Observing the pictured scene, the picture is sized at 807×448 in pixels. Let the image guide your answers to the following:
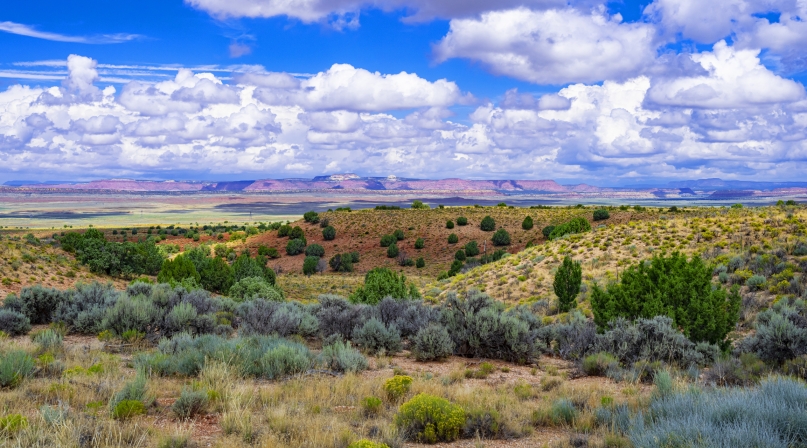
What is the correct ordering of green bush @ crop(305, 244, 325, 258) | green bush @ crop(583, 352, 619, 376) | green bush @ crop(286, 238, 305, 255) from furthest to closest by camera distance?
green bush @ crop(286, 238, 305, 255) → green bush @ crop(305, 244, 325, 258) → green bush @ crop(583, 352, 619, 376)

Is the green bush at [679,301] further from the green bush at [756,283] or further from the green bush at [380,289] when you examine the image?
the green bush at [380,289]

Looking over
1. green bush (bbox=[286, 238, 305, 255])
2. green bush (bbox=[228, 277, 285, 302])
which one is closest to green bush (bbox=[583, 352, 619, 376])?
green bush (bbox=[228, 277, 285, 302])

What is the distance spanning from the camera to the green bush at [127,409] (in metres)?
6.13

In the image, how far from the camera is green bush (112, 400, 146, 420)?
20.1 ft

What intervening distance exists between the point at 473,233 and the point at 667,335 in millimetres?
55195

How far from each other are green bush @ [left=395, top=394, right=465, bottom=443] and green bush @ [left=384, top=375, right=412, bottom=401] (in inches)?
41.0

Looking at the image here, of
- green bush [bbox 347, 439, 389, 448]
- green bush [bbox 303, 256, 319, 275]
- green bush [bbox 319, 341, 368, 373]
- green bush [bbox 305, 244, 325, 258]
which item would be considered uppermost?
green bush [bbox 347, 439, 389, 448]

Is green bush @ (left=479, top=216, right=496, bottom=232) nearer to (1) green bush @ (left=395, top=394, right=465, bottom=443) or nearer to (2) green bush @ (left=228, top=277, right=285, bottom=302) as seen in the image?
(2) green bush @ (left=228, top=277, right=285, bottom=302)

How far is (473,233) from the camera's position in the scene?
65.2 m

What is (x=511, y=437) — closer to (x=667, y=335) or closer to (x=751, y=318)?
(x=667, y=335)

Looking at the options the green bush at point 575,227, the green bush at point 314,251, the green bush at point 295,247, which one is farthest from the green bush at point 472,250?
the green bush at point 295,247

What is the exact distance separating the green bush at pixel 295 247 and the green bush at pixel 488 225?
21.8 metres

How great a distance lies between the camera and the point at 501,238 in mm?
60375

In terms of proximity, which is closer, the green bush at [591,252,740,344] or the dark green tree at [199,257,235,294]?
the green bush at [591,252,740,344]
